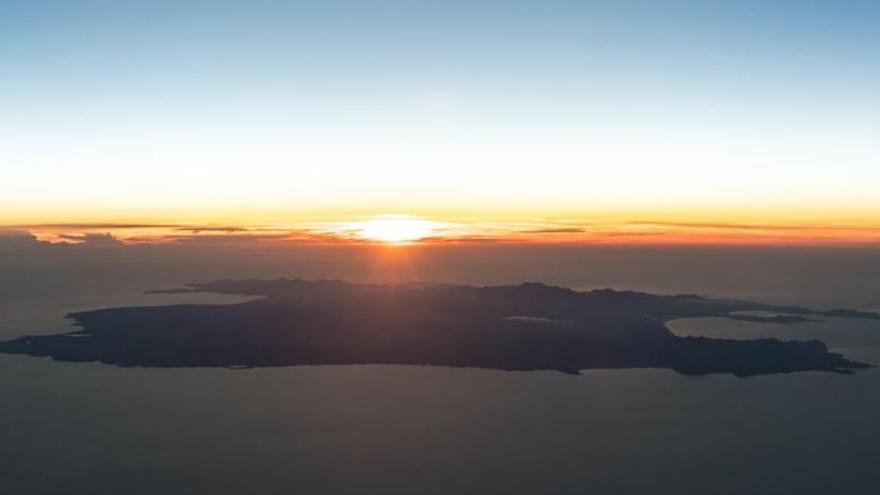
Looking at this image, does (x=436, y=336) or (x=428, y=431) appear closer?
(x=428, y=431)

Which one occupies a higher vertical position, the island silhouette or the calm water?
the island silhouette

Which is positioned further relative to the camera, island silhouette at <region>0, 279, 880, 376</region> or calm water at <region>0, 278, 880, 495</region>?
island silhouette at <region>0, 279, 880, 376</region>

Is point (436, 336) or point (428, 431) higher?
point (436, 336)

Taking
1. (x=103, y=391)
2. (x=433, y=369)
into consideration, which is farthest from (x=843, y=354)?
(x=103, y=391)

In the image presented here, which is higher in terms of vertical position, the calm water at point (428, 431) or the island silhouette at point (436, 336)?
the island silhouette at point (436, 336)

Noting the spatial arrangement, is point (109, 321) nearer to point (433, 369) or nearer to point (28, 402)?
point (28, 402)
